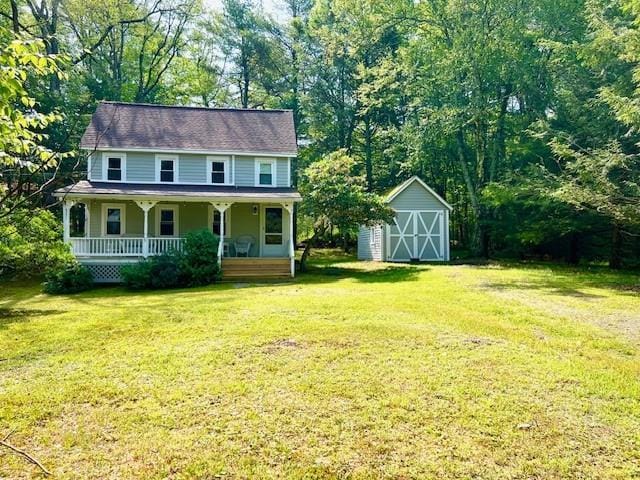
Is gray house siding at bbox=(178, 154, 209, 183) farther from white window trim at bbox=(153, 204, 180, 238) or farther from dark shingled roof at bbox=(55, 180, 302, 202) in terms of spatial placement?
white window trim at bbox=(153, 204, 180, 238)

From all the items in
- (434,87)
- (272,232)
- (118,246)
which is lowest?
(118,246)

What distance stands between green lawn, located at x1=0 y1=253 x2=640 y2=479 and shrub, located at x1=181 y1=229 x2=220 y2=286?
17.5 ft

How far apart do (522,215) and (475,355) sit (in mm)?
17905

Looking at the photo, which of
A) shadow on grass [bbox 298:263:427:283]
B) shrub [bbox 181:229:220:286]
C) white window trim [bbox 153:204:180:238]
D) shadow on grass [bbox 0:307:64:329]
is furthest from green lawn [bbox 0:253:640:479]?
white window trim [bbox 153:204:180:238]

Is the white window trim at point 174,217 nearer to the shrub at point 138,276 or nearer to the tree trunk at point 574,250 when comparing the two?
the shrub at point 138,276

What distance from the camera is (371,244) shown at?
75.9 feet

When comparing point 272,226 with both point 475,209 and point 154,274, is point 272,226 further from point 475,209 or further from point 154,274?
point 475,209

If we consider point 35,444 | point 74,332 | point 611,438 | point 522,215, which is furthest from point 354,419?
point 522,215

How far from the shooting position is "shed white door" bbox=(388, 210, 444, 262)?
69.8 feet

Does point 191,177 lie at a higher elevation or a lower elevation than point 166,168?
lower

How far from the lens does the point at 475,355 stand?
5.51m

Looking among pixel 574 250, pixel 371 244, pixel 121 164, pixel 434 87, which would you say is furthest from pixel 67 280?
pixel 574 250

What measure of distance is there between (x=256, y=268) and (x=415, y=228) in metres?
9.22

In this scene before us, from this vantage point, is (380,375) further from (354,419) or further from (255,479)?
(255,479)
